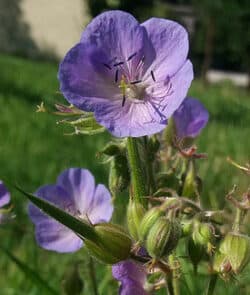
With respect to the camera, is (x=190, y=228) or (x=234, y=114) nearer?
(x=190, y=228)

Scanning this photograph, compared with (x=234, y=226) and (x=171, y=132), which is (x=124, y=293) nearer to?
(x=234, y=226)

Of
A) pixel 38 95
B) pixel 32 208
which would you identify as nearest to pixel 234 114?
pixel 38 95

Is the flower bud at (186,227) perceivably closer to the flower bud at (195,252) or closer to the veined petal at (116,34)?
the flower bud at (195,252)

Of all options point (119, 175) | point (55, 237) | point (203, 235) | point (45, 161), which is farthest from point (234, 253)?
point (45, 161)

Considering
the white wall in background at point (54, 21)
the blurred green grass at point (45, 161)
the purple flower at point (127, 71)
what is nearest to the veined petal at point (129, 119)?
the purple flower at point (127, 71)

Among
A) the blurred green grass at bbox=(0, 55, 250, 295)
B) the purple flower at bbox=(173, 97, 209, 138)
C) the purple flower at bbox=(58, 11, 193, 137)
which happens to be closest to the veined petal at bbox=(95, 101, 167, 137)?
the purple flower at bbox=(58, 11, 193, 137)
